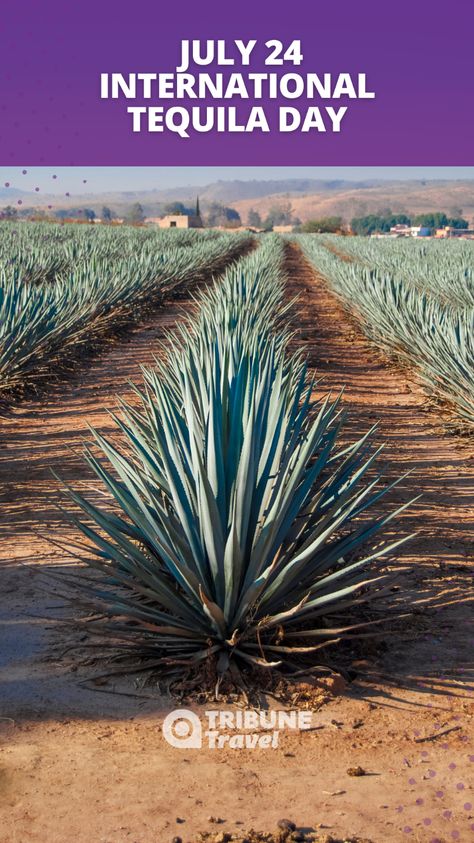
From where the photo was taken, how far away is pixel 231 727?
9.45 ft

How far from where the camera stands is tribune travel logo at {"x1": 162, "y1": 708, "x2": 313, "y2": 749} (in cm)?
279

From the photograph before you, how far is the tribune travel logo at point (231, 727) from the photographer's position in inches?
110

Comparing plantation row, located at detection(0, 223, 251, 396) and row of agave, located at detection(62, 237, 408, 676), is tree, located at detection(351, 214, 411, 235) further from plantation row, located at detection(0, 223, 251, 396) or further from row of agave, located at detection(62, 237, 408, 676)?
row of agave, located at detection(62, 237, 408, 676)

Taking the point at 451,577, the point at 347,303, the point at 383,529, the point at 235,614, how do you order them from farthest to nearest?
the point at 347,303 < the point at 383,529 < the point at 451,577 < the point at 235,614

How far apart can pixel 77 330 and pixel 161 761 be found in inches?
320

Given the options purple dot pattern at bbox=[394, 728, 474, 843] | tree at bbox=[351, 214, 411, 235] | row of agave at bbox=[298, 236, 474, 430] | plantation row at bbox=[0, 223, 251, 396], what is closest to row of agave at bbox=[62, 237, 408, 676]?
purple dot pattern at bbox=[394, 728, 474, 843]

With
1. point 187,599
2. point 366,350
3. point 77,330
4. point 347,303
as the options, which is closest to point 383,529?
point 187,599

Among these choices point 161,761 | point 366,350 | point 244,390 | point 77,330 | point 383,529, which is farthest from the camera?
point 366,350

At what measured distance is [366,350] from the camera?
1189cm

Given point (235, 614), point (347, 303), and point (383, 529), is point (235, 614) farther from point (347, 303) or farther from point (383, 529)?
point (347, 303)

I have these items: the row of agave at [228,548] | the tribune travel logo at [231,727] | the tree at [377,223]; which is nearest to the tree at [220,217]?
the tree at [377,223]

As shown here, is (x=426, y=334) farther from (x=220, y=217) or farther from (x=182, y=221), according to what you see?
(x=220, y=217)

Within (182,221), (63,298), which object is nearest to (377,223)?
(182,221)

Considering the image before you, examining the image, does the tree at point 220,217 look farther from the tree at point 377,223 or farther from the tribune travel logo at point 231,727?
the tribune travel logo at point 231,727
